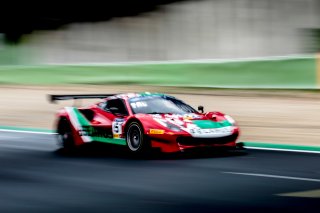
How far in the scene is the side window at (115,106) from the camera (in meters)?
13.3

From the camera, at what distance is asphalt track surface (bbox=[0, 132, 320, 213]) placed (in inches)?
334

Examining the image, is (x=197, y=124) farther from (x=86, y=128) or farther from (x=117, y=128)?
(x=86, y=128)

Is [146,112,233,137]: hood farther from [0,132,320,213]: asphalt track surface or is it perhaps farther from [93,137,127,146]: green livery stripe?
[93,137,127,146]: green livery stripe

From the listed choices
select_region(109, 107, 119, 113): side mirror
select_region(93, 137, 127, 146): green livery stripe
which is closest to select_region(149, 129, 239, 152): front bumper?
select_region(93, 137, 127, 146): green livery stripe

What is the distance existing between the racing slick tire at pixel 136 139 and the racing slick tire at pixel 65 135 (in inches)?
69.7

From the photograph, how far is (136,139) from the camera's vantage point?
42.0 feet

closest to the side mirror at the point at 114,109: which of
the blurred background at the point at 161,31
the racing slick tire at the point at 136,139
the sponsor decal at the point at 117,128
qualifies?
the sponsor decal at the point at 117,128

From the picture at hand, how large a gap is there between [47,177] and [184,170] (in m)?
A: 1.75

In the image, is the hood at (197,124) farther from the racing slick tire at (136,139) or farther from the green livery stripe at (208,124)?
the racing slick tire at (136,139)

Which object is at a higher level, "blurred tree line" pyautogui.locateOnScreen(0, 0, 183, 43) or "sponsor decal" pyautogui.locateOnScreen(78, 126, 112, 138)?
"blurred tree line" pyautogui.locateOnScreen(0, 0, 183, 43)

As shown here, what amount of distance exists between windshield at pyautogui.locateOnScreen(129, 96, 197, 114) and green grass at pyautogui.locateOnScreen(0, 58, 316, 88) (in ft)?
23.7

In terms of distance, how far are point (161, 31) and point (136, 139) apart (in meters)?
14.2

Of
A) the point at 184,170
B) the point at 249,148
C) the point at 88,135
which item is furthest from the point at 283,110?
the point at 184,170

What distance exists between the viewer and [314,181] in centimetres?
995
